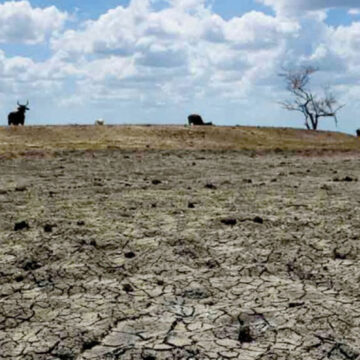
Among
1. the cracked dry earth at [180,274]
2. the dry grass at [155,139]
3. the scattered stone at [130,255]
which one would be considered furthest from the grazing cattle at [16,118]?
the scattered stone at [130,255]

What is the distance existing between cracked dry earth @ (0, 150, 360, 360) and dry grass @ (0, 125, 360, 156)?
19.7 metres

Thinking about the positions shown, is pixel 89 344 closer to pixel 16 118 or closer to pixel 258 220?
pixel 258 220

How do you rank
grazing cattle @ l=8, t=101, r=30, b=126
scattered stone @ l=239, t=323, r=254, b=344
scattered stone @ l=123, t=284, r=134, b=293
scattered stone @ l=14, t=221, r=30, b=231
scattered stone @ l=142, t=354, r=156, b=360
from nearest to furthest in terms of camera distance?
1. scattered stone @ l=142, t=354, r=156, b=360
2. scattered stone @ l=239, t=323, r=254, b=344
3. scattered stone @ l=123, t=284, r=134, b=293
4. scattered stone @ l=14, t=221, r=30, b=231
5. grazing cattle @ l=8, t=101, r=30, b=126

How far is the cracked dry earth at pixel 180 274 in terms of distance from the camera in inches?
262

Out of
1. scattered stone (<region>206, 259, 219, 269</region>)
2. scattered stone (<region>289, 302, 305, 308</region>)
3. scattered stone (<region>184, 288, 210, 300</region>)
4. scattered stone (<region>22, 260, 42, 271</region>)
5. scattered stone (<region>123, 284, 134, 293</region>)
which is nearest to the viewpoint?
scattered stone (<region>289, 302, 305, 308</region>)

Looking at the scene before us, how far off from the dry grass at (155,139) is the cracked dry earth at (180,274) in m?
19.7

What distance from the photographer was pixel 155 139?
4159cm

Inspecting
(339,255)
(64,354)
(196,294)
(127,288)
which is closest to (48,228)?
(127,288)

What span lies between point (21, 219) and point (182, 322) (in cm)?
623

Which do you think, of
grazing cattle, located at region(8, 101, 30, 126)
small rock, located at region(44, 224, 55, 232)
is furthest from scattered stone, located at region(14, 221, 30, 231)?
grazing cattle, located at region(8, 101, 30, 126)

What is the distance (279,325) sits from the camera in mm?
7035

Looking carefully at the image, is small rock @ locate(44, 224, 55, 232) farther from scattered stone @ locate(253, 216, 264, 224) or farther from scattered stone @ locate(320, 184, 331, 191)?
scattered stone @ locate(320, 184, 331, 191)

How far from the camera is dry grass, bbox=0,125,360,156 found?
36844 mm

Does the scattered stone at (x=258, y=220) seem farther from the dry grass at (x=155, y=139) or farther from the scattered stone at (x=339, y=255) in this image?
the dry grass at (x=155, y=139)
